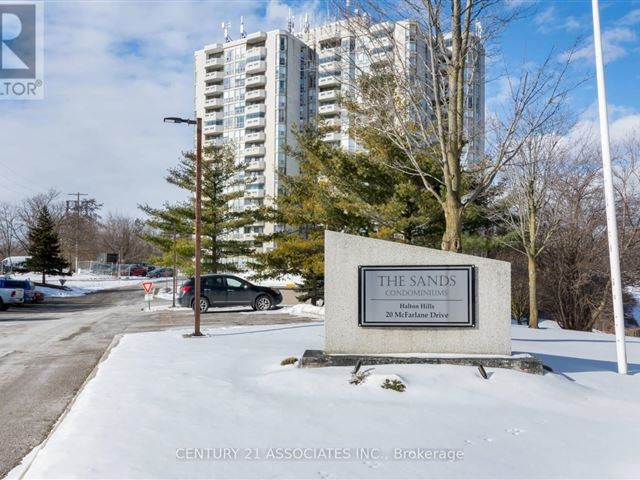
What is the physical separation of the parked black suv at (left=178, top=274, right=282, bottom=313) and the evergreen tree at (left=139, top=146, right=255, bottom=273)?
9671 millimetres

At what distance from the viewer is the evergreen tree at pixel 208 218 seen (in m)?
31.7

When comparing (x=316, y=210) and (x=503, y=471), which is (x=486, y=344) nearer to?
(x=503, y=471)

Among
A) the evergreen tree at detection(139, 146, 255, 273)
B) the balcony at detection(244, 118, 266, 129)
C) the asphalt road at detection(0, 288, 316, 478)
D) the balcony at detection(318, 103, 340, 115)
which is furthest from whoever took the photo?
the balcony at detection(244, 118, 266, 129)

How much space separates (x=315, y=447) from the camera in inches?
197

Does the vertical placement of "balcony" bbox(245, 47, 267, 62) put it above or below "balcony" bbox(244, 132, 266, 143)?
above

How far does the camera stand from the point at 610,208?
8984 mm

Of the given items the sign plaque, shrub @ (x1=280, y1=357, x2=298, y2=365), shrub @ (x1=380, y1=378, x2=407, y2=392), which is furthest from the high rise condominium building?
shrub @ (x1=380, y1=378, x2=407, y2=392)

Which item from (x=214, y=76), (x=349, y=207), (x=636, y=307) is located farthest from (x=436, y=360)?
(x=214, y=76)

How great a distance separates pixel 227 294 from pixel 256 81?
6327cm

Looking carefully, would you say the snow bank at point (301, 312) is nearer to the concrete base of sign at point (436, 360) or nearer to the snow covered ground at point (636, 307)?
the concrete base of sign at point (436, 360)

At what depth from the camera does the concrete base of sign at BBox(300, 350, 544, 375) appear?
7719mm

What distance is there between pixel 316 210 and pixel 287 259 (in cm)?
277

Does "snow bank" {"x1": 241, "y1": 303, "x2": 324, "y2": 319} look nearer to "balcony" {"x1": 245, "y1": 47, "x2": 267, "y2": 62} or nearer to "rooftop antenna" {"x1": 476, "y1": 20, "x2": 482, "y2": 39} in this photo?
"rooftop antenna" {"x1": 476, "y1": 20, "x2": 482, "y2": 39}

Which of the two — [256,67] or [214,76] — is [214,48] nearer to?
[214,76]
